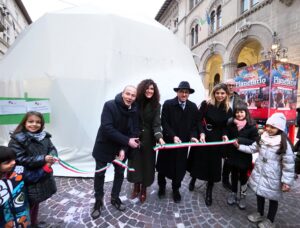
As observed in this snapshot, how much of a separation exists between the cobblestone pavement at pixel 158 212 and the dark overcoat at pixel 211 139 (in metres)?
0.48

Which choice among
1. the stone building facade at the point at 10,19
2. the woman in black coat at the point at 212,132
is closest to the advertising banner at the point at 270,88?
the woman in black coat at the point at 212,132

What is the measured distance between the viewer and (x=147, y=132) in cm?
268

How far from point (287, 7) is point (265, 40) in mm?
1596

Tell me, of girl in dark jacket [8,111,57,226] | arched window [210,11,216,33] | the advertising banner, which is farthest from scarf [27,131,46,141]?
arched window [210,11,216,33]

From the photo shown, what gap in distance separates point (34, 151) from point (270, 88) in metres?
5.19

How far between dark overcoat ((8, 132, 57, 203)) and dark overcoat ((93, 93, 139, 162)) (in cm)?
63

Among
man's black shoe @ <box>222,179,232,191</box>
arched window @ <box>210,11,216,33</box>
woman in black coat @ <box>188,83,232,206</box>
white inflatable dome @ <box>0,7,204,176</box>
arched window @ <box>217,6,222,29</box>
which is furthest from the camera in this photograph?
arched window @ <box>210,11,216,33</box>

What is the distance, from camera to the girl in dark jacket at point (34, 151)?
1830mm

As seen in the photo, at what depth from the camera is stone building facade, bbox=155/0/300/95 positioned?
336 inches

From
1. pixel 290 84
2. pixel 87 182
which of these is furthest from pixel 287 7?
pixel 87 182

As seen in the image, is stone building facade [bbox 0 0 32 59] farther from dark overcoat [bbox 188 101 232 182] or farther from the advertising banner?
dark overcoat [bbox 188 101 232 182]

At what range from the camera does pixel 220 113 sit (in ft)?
8.75

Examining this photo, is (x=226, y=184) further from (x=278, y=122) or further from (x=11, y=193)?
(x=11, y=193)

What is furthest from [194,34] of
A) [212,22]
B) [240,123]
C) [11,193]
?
[11,193]
